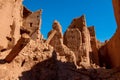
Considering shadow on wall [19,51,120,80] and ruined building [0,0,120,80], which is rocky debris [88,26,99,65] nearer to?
ruined building [0,0,120,80]

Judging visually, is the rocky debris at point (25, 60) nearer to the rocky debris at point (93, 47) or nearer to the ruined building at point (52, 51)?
the ruined building at point (52, 51)

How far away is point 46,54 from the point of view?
1267 cm

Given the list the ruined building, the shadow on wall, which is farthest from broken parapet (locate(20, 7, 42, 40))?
the shadow on wall

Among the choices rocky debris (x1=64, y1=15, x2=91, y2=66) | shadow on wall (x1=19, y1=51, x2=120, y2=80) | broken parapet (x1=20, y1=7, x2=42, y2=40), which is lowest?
shadow on wall (x1=19, y1=51, x2=120, y2=80)

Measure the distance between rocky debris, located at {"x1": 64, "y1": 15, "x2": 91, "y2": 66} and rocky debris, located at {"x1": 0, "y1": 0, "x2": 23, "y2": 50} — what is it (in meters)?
5.87

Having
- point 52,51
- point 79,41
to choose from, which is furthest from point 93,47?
point 52,51

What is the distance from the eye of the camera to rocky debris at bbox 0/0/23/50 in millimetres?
18734

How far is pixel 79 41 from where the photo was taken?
79.9 feet

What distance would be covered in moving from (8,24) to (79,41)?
8154 mm

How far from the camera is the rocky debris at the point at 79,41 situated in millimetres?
23422

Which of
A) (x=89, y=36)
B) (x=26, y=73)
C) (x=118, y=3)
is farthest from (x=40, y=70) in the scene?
(x=89, y=36)

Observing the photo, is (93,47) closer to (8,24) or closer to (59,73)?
(8,24)

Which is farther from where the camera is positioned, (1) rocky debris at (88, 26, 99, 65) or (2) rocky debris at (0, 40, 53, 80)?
(1) rocky debris at (88, 26, 99, 65)

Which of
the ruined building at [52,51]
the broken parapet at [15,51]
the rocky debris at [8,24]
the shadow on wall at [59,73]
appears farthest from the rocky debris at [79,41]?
the broken parapet at [15,51]
